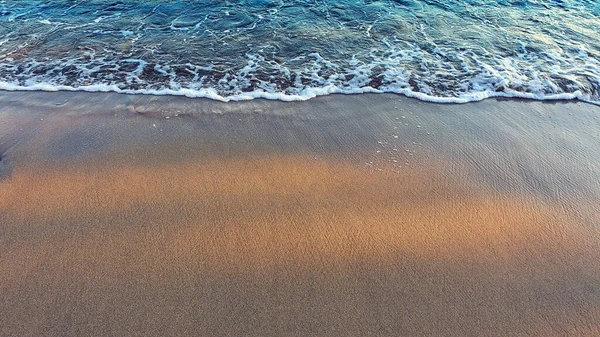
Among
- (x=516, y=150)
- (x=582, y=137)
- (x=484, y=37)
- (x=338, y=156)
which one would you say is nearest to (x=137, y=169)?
(x=338, y=156)

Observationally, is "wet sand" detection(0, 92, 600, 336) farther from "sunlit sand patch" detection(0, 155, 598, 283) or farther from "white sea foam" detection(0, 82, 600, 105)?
"white sea foam" detection(0, 82, 600, 105)

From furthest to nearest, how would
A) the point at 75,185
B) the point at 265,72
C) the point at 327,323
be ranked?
the point at 265,72
the point at 75,185
the point at 327,323

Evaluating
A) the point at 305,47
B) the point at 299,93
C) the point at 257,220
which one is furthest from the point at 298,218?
the point at 305,47

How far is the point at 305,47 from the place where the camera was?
683 centimetres

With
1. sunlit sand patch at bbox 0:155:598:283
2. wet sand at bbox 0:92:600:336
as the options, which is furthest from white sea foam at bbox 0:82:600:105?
sunlit sand patch at bbox 0:155:598:283

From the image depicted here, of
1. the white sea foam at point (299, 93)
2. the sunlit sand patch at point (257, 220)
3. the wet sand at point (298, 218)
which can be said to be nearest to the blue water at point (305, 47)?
the white sea foam at point (299, 93)

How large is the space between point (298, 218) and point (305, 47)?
4.15 meters

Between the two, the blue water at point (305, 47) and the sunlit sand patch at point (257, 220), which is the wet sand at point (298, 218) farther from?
the blue water at point (305, 47)

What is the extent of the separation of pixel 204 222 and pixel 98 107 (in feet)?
9.01

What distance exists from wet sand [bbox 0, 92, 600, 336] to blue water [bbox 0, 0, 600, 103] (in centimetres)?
57

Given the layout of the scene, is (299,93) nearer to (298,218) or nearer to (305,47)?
(305,47)

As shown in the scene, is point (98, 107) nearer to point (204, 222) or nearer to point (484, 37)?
point (204, 222)

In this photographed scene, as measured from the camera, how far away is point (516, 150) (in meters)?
4.43

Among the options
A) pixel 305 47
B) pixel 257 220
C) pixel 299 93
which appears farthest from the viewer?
pixel 305 47
